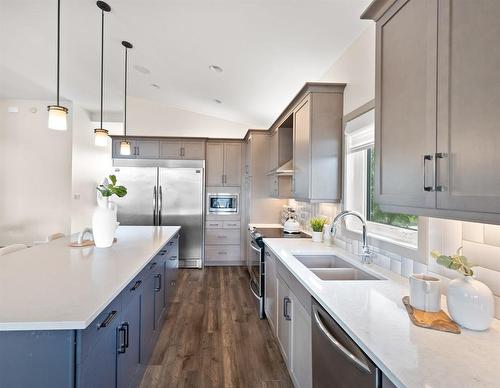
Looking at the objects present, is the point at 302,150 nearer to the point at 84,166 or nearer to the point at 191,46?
the point at 191,46

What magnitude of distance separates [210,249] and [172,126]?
253 cm

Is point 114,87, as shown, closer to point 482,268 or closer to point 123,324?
point 123,324

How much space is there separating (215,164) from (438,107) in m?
4.40

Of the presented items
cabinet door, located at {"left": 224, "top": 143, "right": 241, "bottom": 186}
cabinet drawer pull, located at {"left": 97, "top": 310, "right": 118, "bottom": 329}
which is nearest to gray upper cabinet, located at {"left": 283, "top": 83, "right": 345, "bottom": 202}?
cabinet drawer pull, located at {"left": 97, "top": 310, "right": 118, "bottom": 329}

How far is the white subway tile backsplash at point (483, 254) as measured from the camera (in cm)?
104

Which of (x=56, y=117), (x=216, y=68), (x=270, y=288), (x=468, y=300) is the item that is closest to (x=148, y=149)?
(x=216, y=68)

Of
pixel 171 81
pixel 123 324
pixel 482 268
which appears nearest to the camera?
pixel 482 268

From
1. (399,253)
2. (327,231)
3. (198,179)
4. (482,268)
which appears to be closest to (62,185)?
(198,179)

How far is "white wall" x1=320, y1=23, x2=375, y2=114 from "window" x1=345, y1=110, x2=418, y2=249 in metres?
0.15

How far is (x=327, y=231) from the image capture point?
2498 millimetres

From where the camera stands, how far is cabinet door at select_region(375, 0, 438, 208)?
0.98 m

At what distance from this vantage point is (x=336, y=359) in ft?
3.55

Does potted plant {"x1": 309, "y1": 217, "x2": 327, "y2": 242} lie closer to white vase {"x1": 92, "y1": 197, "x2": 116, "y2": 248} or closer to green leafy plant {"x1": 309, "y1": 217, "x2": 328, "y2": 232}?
green leafy plant {"x1": 309, "y1": 217, "x2": 328, "y2": 232}

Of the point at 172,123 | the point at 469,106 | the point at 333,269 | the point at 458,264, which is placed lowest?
the point at 333,269
